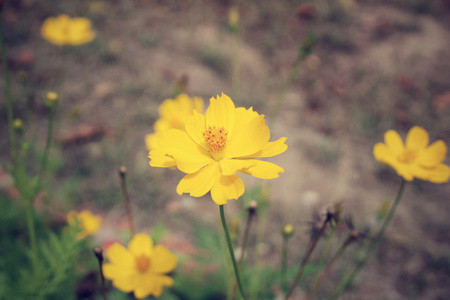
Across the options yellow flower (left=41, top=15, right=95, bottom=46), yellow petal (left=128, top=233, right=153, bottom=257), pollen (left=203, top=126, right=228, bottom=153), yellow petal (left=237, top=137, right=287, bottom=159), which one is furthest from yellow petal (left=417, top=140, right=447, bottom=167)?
yellow flower (left=41, top=15, right=95, bottom=46)

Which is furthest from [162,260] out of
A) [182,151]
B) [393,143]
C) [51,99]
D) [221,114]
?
[393,143]

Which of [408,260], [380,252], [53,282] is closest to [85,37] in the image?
[53,282]

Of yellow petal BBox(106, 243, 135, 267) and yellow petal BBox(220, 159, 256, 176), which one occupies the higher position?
yellow petal BBox(220, 159, 256, 176)

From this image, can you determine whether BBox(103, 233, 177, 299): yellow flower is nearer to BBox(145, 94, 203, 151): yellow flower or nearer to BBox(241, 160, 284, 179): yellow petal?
BBox(145, 94, 203, 151): yellow flower

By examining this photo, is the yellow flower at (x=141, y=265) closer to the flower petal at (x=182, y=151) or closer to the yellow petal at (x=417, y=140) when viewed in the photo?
the flower petal at (x=182, y=151)

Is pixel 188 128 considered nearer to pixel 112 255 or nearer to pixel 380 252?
pixel 112 255
